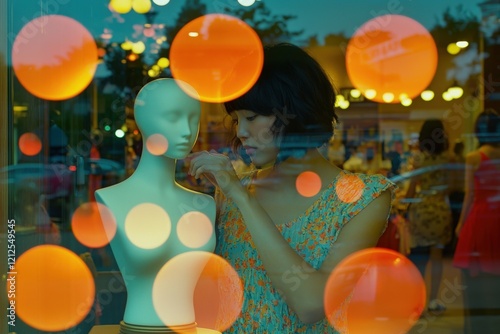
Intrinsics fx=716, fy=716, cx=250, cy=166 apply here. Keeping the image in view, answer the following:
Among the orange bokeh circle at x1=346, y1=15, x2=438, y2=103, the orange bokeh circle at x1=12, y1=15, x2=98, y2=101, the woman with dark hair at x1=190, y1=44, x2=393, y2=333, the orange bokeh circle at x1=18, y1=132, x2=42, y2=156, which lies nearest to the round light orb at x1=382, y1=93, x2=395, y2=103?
the orange bokeh circle at x1=346, y1=15, x2=438, y2=103

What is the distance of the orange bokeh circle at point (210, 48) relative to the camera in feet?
8.40

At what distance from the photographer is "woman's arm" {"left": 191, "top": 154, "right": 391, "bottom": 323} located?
1.32m

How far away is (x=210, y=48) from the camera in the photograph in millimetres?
2975

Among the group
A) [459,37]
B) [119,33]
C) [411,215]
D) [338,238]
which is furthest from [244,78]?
[459,37]

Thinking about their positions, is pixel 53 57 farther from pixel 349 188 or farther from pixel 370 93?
pixel 370 93

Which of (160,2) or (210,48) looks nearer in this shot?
(160,2)

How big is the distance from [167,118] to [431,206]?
12.0 feet

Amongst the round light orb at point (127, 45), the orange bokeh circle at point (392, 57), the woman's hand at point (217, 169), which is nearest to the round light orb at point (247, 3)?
the round light orb at point (127, 45)

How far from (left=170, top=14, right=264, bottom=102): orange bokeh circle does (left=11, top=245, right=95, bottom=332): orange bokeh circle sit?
668mm

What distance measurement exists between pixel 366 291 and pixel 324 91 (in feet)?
9.84

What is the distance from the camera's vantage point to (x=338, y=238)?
4.65 ft

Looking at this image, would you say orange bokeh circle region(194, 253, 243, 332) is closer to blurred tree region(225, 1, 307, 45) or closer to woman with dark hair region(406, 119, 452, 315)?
blurred tree region(225, 1, 307, 45)

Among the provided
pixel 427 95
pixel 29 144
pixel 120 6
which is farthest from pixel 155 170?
pixel 427 95

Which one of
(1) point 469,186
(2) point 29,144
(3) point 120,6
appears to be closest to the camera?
(2) point 29,144
